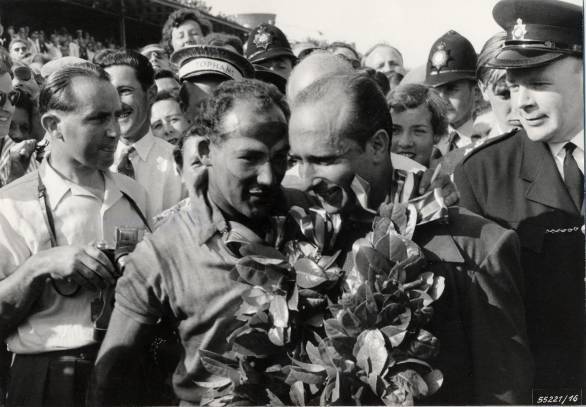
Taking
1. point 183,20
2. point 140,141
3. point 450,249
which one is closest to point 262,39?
point 183,20

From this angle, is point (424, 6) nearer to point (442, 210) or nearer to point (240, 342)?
point (442, 210)

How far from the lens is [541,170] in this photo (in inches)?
116

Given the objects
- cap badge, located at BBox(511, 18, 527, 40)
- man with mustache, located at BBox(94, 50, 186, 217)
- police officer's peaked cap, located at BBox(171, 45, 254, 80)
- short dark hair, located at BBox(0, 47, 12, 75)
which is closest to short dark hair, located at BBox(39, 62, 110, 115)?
man with mustache, located at BBox(94, 50, 186, 217)

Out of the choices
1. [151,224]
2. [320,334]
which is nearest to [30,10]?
[151,224]

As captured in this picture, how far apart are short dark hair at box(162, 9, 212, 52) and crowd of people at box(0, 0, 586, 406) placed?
4.04ft

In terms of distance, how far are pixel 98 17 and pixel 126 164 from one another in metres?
1.32

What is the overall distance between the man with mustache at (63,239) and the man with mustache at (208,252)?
305mm

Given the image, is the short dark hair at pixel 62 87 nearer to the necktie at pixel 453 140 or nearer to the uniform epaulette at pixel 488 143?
the uniform epaulette at pixel 488 143

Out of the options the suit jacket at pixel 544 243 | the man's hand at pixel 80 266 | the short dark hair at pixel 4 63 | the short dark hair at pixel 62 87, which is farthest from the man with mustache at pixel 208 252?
the short dark hair at pixel 4 63

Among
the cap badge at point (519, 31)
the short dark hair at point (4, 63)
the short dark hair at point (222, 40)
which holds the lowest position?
the short dark hair at point (4, 63)

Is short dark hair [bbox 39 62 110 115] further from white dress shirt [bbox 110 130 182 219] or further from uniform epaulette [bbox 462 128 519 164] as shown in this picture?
uniform epaulette [bbox 462 128 519 164]

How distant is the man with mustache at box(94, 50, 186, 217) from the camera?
3.38 meters

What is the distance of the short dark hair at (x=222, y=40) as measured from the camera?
171 inches

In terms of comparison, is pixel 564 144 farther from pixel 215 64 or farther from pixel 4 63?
pixel 4 63
